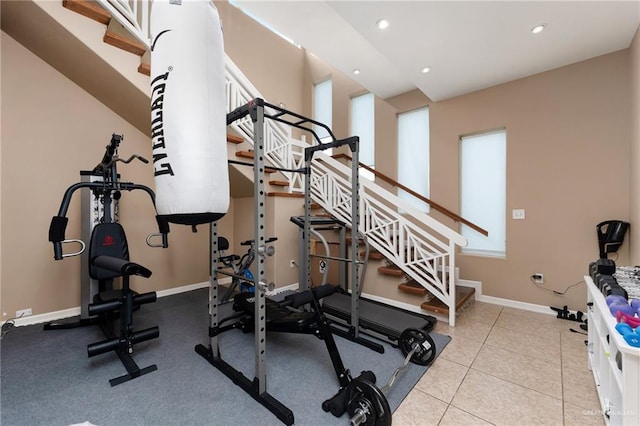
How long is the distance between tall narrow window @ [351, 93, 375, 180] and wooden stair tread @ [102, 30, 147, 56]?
336cm

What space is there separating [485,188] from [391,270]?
176 cm

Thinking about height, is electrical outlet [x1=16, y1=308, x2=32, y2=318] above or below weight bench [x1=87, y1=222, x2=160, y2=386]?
below

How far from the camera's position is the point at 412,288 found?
9.76 feet

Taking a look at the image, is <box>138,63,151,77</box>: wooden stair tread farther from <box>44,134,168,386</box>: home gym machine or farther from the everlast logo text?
the everlast logo text

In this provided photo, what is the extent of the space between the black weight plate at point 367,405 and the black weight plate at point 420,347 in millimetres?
715

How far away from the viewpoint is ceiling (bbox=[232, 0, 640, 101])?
2182 millimetres

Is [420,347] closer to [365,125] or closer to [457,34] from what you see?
[457,34]

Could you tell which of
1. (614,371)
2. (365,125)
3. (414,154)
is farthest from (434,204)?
(614,371)

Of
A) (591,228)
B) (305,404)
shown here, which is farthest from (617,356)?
(591,228)

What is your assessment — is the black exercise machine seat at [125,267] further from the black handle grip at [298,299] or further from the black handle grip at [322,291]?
the black handle grip at [322,291]

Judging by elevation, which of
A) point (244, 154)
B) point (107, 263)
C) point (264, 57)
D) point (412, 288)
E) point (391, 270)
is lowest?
Result: point (412, 288)

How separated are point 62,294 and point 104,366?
1.51 m

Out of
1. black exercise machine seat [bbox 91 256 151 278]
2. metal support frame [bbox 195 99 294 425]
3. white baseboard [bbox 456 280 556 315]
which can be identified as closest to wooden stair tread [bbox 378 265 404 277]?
white baseboard [bbox 456 280 556 315]

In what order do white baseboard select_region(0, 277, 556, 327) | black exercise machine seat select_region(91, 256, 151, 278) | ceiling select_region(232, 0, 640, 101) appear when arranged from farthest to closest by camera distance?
white baseboard select_region(0, 277, 556, 327)
ceiling select_region(232, 0, 640, 101)
black exercise machine seat select_region(91, 256, 151, 278)
